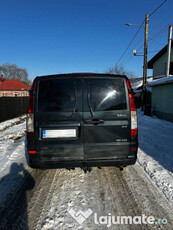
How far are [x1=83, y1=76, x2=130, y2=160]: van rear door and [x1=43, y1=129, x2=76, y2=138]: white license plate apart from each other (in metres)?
0.24

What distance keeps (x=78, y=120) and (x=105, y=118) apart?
1.49 feet

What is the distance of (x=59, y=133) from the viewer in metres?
2.25

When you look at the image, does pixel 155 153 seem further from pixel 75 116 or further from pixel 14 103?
pixel 14 103

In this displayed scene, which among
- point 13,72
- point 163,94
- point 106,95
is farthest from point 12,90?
point 106,95

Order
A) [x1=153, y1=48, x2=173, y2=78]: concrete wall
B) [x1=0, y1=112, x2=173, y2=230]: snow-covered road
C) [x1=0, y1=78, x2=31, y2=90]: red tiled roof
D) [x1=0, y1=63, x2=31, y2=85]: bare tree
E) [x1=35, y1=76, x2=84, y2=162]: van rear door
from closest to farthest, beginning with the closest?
[x1=0, y1=112, x2=173, y2=230]: snow-covered road
[x1=35, y1=76, x2=84, y2=162]: van rear door
[x1=153, y1=48, x2=173, y2=78]: concrete wall
[x1=0, y1=78, x2=31, y2=90]: red tiled roof
[x1=0, y1=63, x2=31, y2=85]: bare tree

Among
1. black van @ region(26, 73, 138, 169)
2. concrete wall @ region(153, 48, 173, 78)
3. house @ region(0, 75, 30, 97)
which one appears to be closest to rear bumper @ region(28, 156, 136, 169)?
black van @ region(26, 73, 138, 169)

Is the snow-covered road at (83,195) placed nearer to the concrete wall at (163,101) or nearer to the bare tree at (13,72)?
the concrete wall at (163,101)

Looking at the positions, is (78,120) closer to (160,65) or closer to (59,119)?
(59,119)

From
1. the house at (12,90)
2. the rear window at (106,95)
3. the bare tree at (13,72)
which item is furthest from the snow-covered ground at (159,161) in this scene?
the bare tree at (13,72)

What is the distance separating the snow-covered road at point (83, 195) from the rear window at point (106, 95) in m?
1.52

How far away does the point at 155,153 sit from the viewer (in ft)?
13.4

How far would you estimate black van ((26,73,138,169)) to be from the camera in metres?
2.23

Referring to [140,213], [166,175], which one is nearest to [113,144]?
[140,213]

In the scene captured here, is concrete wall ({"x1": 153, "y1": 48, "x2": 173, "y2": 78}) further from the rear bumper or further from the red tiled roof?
the red tiled roof
